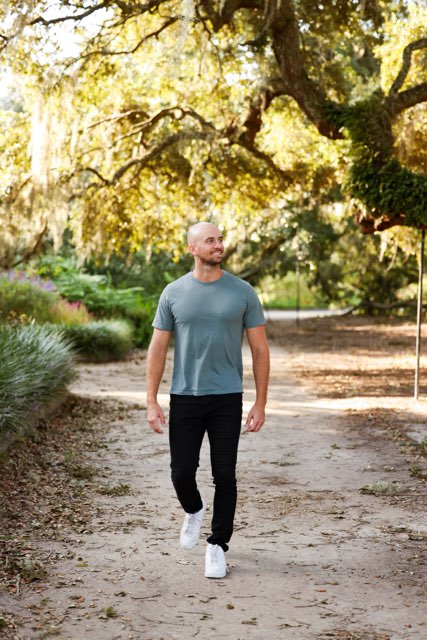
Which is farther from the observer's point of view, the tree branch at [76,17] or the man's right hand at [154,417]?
the tree branch at [76,17]

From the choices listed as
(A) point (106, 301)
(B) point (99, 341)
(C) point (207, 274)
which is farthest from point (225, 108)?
(C) point (207, 274)

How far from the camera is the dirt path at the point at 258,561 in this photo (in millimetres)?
4133

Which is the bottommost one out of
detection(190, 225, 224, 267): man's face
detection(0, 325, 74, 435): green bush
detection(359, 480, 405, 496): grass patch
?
detection(359, 480, 405, 496): grass patch

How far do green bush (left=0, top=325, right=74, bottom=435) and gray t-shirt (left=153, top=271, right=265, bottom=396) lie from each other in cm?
296

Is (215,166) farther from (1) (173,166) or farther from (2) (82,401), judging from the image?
(2) (82,401)

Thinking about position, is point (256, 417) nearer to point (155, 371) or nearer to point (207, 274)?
point (155, 371)

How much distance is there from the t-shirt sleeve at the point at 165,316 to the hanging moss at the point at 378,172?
7623 millimetres

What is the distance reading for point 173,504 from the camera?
256 inches

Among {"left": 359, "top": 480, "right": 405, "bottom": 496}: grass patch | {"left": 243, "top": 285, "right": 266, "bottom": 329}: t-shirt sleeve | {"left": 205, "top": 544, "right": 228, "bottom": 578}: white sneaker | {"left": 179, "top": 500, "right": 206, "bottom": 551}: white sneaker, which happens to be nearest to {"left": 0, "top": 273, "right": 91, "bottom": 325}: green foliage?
{"left": 359, "top": 480, "right": 405, "bottom": 496}: grass patch

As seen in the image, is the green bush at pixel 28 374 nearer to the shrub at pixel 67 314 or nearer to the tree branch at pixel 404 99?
the tree branch at pixel 404 99

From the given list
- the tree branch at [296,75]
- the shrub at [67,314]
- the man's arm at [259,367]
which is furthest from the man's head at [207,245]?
the shrub at [67,314]

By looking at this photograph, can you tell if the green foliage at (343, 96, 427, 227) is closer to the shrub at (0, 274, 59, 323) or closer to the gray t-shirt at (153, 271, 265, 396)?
the shrub at (0, 274, 59, 323)

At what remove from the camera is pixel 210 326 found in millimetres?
4914

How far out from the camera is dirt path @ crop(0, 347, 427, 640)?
413cm
